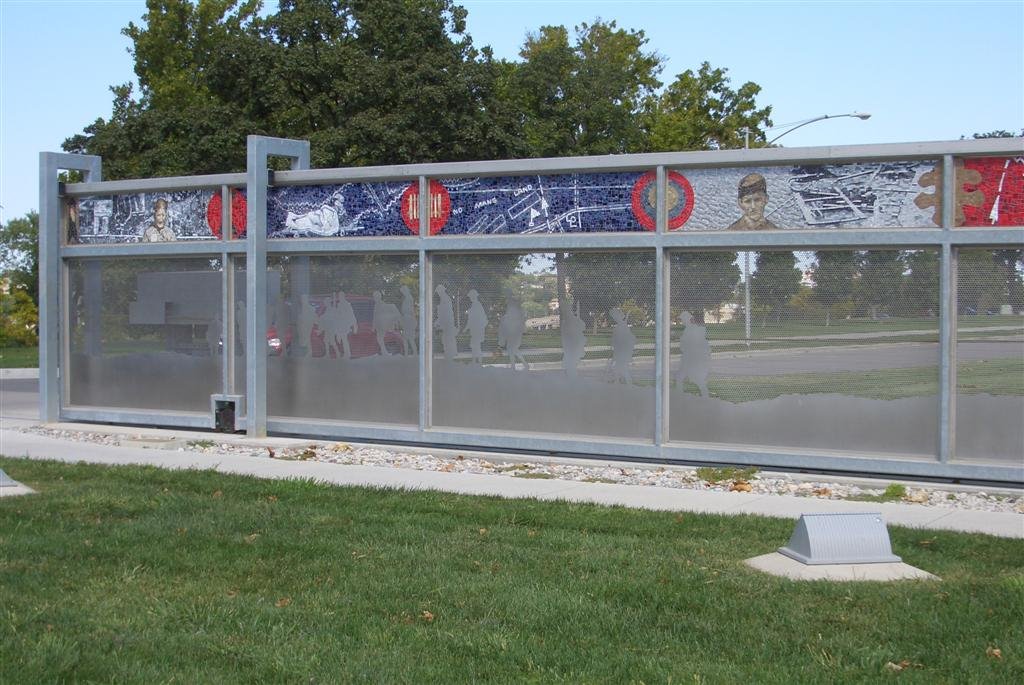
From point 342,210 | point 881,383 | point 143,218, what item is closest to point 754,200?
point 881,383

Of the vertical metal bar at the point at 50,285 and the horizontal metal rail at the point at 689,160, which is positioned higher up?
the horizontal metal rail at the point at 689,160

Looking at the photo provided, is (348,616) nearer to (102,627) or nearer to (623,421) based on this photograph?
(102,627)

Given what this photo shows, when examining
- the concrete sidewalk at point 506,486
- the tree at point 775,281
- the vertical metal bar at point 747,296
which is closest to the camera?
the concrete sidewalk at point 506,486

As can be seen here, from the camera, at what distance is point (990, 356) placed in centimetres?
1100

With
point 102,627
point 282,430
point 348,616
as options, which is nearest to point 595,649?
point 348,616

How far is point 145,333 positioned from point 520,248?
5.72 m

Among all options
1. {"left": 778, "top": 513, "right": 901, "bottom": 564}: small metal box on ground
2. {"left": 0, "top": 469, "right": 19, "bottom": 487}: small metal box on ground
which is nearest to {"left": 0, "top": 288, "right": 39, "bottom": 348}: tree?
{"left": 0, "top": 469, "right": 19, "bottom": 487}: small metal box on ground

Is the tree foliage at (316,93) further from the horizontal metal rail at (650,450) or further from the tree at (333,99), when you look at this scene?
the horizontal metal rail at (650,450)

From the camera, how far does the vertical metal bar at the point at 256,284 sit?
14336 millimetres

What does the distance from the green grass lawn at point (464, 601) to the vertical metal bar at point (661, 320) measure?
3.02 meters

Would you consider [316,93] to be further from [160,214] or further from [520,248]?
[520,248]

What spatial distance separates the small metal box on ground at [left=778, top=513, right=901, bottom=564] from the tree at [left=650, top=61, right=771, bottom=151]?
34.3 metres

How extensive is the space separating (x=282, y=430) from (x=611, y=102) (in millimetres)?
32250

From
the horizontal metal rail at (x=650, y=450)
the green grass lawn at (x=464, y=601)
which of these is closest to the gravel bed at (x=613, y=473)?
the horizontal metal rail at (x=650, y=450)
